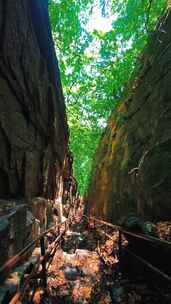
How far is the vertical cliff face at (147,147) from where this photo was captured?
4.49 m

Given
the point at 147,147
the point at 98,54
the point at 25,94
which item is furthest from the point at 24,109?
the point at 98,54

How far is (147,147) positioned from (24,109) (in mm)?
3144

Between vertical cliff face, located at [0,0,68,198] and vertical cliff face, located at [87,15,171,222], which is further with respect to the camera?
vertical cliff face, located at [87,15,171,222]

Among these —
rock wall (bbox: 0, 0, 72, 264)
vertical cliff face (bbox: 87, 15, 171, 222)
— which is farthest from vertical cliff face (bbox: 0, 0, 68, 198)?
vertical cliff face (bbox: 87, 15, 171, 222)

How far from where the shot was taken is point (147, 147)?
5586mm

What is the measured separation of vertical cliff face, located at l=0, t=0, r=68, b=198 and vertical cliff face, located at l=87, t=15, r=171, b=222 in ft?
8.29

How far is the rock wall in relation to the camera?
Result: 401 cm

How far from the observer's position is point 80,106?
17.3 meters

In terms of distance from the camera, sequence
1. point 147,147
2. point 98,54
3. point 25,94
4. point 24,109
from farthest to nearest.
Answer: point 98,54
point 147,147
point 24,109
point 25,94

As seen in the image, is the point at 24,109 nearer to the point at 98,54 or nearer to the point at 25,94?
the point at 25,94

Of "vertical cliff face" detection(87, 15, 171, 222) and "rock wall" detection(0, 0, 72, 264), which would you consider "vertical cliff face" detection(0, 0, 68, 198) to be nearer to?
"rock wall" detection(0, 0, 72, 264)

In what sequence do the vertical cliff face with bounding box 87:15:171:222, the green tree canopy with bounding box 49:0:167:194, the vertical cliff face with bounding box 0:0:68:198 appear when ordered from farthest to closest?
the green tree canopy with bounding box 49:0:167:194, the vertical cliff face with bounding box 87:15:171:222, the vertical cliff face with bounding box 0:0:68:198

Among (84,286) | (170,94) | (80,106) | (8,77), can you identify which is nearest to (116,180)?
(170,94)

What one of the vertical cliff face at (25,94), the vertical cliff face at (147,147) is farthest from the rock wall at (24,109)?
the vertical cliff face at (147,147)
